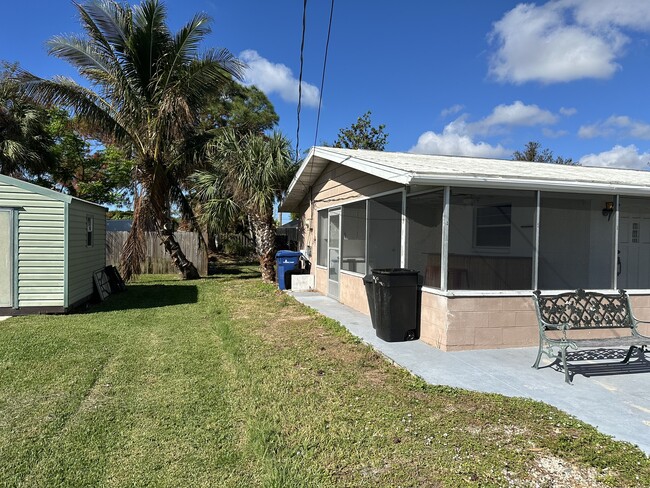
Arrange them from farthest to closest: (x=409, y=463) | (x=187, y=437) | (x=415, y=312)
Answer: (x=415, y=312)
(x=187, y=437)
(x=409, y=463)

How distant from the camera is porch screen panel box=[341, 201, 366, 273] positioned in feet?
30.5

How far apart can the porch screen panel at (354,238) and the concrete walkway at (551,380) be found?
3212mm

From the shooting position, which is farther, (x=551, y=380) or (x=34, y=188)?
(x=34, y=188)

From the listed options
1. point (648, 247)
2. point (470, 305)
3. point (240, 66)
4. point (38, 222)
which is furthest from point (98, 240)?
point (648, 247)

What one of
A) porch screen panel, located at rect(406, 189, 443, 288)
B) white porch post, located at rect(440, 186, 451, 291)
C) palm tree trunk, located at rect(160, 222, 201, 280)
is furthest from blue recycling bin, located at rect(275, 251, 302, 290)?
white porch post, located at rect(440, 186, 451, 291)

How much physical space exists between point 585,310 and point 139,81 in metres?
13.5

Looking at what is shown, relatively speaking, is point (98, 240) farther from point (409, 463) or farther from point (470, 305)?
point (409, 463)

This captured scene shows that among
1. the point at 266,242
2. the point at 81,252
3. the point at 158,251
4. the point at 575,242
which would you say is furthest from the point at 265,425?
the point at 158,251

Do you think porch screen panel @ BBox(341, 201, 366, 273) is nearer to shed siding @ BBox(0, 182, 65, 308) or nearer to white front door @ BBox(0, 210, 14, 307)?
shed siding @ BBox(0, 182, 65, 308)

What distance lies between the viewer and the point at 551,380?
4781 mm

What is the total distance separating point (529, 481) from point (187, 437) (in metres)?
2.58

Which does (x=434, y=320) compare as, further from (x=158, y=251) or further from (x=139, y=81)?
(x=158, y=251)

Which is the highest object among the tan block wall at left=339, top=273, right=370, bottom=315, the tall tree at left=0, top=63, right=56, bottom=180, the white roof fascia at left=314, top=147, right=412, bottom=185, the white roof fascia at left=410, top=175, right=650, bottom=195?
the tall tree at left=0, top=63, right=56, bottom=180

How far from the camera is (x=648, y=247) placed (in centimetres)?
726
